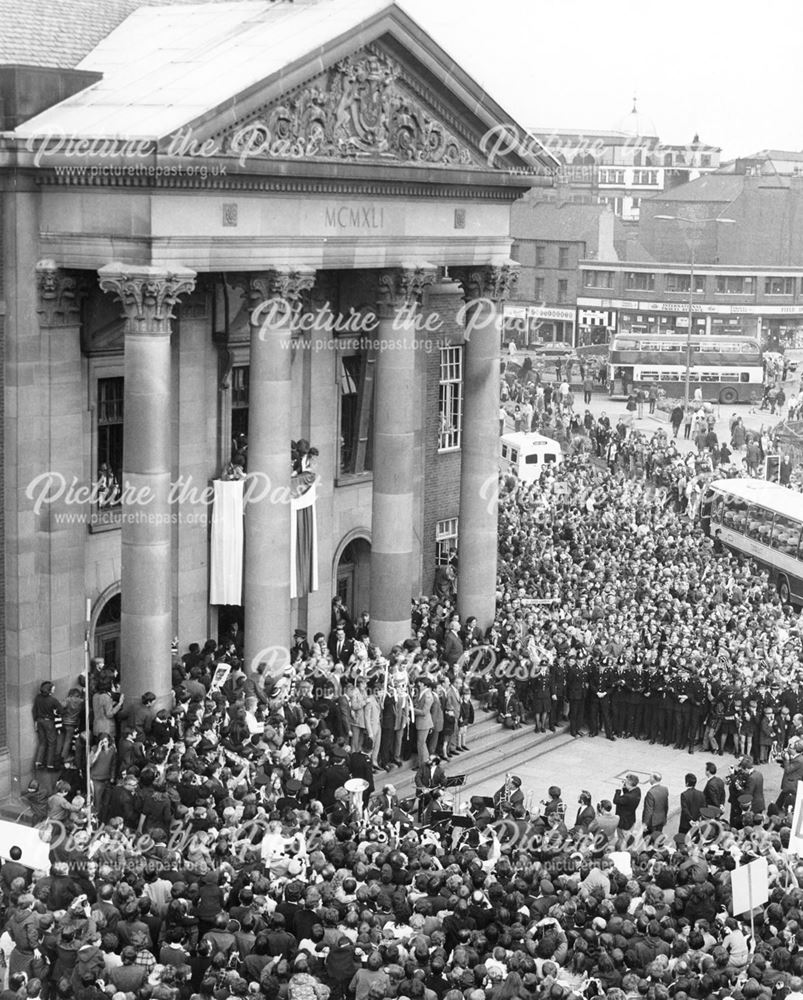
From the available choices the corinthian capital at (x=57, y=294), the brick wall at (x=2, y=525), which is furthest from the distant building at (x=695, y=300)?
the brick wall at (x=2, y=525)

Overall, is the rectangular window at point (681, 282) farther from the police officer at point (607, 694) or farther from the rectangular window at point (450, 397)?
the police officer at point (607, 694)

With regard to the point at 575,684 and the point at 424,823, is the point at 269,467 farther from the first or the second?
the point at 575,684

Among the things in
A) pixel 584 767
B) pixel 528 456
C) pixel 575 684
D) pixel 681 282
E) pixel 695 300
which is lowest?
pixel 584 767

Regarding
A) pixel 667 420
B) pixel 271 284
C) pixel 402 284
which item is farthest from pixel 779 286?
pixel 271 284

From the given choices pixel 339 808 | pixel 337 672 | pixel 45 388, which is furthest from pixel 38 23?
pixel 339 808

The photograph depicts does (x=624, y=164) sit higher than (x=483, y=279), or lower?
higher

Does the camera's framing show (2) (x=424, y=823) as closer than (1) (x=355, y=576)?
Yes

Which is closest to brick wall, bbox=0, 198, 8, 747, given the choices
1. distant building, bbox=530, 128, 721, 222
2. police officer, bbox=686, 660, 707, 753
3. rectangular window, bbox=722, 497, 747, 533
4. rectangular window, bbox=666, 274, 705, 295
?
police officer, bbox=686, 660, 707, 753

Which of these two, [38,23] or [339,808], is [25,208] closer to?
[38,23]

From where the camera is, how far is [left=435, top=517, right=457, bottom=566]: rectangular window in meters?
43.3

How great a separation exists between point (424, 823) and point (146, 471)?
780cm

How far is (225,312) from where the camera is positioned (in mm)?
34625

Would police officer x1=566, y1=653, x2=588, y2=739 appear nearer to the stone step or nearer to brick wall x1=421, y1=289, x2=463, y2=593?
the stone step

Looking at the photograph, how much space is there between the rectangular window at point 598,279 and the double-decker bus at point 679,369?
72.8ft
